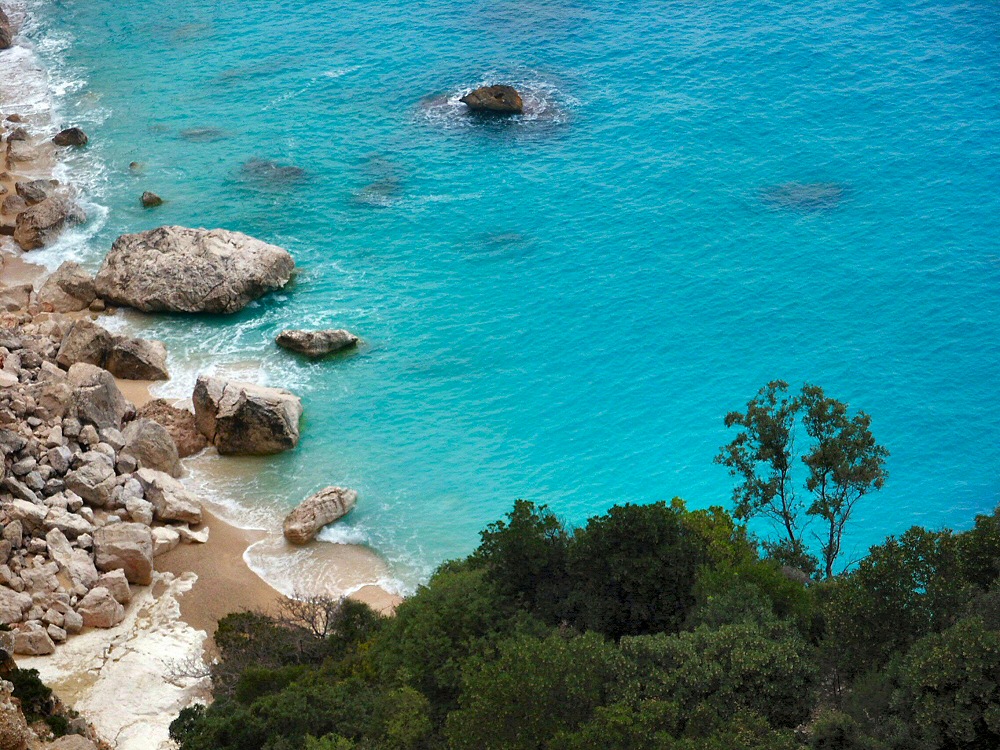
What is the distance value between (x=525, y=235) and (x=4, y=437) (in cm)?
2885

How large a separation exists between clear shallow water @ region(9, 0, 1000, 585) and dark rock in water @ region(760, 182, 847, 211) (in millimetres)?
195

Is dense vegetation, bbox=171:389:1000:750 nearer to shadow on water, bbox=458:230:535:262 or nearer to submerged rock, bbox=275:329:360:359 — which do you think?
submerged rock, bbox=275:329:360:359

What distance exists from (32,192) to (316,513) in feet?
102

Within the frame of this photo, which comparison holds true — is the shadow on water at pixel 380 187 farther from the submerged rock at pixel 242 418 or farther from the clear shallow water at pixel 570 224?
the submerged rock at pixel 242 418

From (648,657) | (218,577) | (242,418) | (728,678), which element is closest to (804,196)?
(242,418)

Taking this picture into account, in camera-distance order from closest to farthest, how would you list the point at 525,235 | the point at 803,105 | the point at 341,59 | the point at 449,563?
the point at 449,563, the point at 525,235, the point at 803,105, the point at 341,59

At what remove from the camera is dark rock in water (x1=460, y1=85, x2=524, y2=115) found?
65.4 m

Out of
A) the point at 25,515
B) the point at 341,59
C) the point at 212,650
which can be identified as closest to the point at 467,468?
the point at 212,650

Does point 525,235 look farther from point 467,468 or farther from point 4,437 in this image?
point 4,437

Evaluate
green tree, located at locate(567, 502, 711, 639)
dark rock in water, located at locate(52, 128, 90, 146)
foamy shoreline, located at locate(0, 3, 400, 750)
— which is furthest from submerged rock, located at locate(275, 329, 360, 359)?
dark rock in water, located at locate(52, 128, 90, 146)

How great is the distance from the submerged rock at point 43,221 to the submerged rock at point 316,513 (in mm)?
25792

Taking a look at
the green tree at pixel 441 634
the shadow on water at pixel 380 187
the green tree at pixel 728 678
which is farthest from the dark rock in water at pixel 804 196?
the green tree at pixel 728 678

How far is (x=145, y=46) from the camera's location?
7719cm

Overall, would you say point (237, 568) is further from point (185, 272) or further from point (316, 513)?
point (185, 272)
